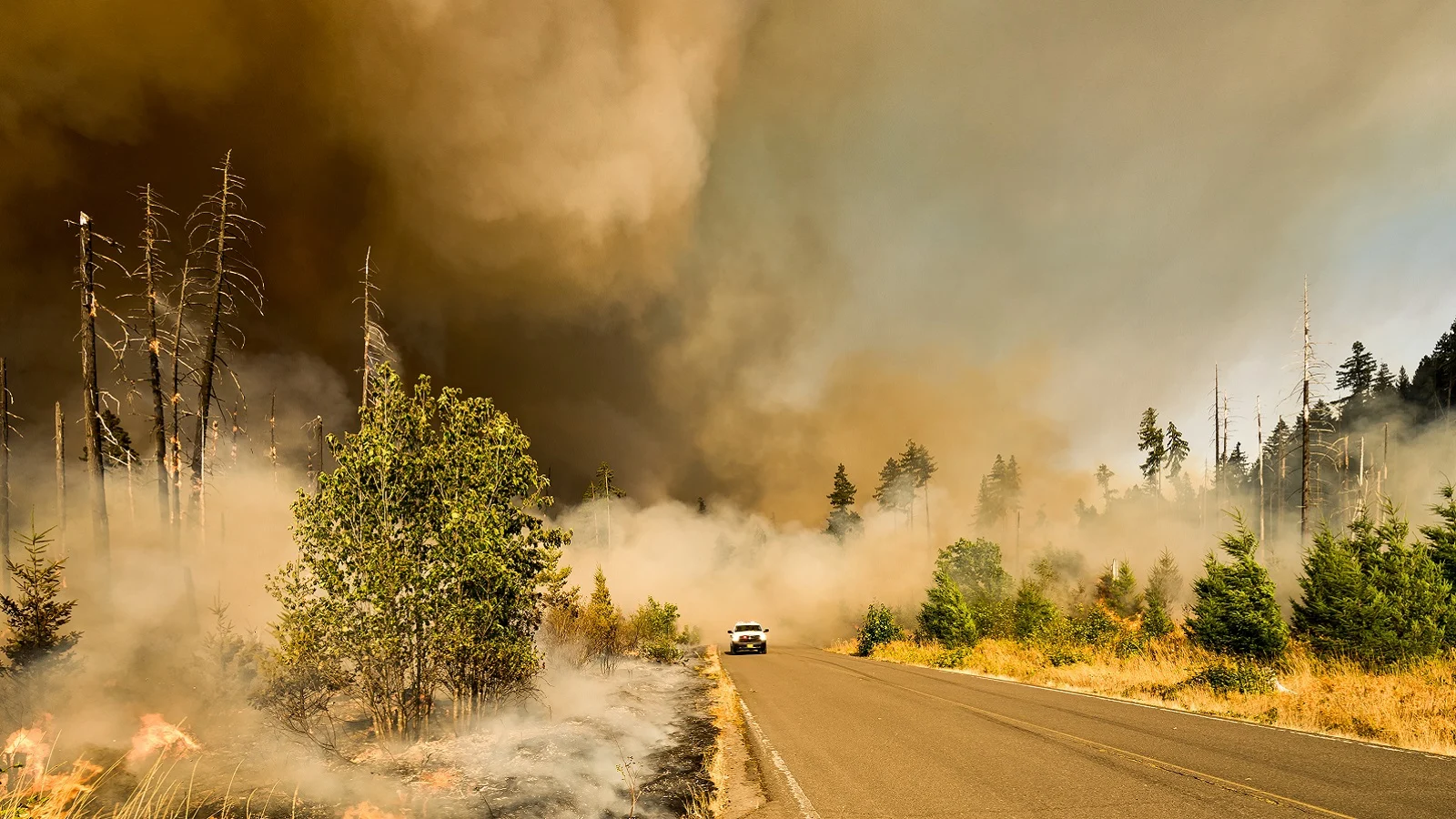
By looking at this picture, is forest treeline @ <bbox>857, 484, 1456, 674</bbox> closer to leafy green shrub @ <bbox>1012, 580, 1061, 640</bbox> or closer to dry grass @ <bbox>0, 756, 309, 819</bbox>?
leafy green shrub @ <bbox>1012, 580, 1061, 640</bbox>

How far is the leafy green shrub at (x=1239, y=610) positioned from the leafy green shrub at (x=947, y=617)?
15.5 metres

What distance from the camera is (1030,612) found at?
3666 centimetres

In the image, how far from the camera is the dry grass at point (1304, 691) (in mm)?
10000

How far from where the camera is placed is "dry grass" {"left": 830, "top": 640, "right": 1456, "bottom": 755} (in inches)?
394

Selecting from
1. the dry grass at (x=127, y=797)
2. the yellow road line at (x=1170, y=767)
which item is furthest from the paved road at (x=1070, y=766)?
the dry grass at (x=127, y=797)

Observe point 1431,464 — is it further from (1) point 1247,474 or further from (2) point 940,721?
(2) point 940,721

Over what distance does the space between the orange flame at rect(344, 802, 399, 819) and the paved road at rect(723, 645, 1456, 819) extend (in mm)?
4218

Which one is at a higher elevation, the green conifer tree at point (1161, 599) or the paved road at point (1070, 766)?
the paved road at point (1070, 766)

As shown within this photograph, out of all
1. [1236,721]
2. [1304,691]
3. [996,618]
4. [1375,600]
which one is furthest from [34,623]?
[996,618]

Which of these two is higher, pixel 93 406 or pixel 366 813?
pixel 93 406

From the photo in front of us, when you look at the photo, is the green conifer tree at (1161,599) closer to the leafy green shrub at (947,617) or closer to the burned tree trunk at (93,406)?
the leafy green shrub at (947,617)

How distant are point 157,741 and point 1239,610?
85.1 feet

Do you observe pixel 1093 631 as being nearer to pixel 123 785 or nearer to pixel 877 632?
pixel 877 632

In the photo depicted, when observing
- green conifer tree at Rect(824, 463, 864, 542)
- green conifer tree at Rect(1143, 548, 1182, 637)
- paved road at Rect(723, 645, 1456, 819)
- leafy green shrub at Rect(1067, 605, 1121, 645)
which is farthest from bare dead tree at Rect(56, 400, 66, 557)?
green conifer tree at Rect(824, 463, 864, 542)
